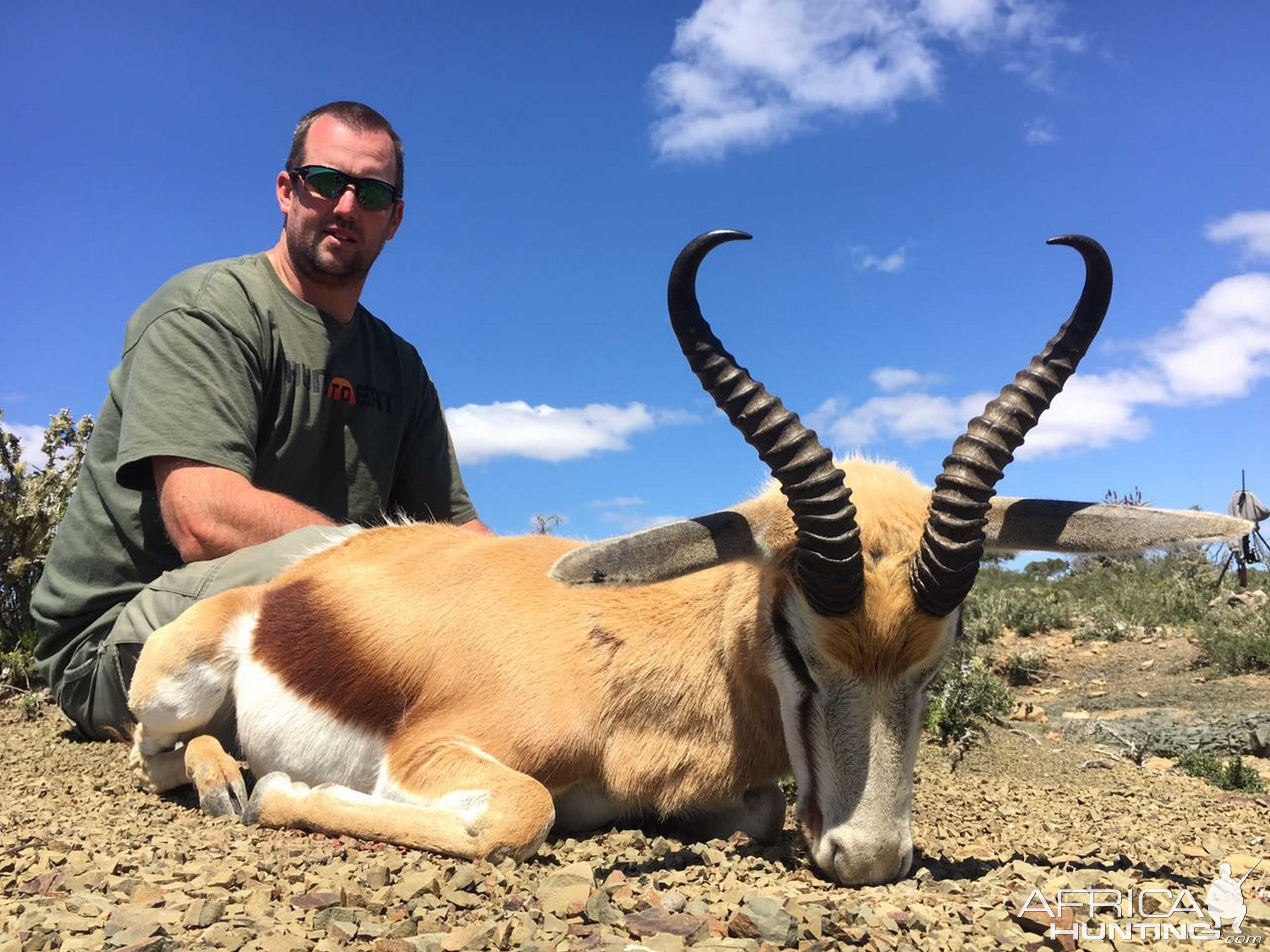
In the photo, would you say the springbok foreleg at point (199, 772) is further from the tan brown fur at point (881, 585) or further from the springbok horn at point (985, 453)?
the springbok horn at point (985, 453)

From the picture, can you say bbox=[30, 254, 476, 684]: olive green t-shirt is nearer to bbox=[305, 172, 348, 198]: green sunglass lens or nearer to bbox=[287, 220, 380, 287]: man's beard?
bbox=[287, 220, 380, 287]: man's beard

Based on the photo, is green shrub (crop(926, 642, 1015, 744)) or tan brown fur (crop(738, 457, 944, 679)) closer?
tan brown fur (crop(738, 457, 944, 679))

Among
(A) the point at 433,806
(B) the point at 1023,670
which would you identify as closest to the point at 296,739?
(A) the point at 433,806

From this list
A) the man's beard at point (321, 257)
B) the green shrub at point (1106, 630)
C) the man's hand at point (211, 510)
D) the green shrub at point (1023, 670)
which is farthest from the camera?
the green shrub at point (1106, 630)

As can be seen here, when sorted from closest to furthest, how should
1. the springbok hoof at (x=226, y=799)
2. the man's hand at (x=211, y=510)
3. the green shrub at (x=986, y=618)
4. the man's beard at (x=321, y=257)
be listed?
the springbok hoof at (x=226, y=799) → the man's hand at (x=211, y=510) → the man's beard at (x=321, y=257) → the green shrub at (x=986, y=618)

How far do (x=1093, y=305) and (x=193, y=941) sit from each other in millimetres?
4413

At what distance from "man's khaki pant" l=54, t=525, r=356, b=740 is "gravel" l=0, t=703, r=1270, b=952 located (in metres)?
0.88

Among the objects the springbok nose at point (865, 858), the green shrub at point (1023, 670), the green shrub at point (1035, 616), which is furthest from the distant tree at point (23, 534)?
the green shrub at point (1035, 616)

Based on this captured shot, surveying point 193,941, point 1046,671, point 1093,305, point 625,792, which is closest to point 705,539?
point 625,792

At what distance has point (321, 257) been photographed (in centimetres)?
724

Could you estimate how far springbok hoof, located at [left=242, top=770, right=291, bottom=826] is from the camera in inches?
186

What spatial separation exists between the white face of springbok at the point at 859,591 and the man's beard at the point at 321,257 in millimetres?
3926

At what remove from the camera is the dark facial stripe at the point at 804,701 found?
3.97 meters

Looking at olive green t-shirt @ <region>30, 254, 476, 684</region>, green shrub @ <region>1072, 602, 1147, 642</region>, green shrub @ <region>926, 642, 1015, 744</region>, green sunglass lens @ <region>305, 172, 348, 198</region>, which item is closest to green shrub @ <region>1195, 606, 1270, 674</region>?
green shrub @ <region>1072, 602, 1147, 642</region>
